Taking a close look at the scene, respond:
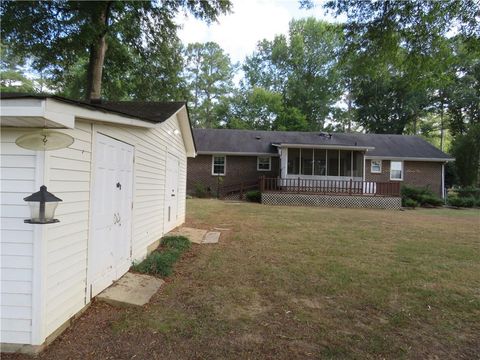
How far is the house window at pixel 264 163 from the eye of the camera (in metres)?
23.1

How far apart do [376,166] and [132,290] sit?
22274 millimetres

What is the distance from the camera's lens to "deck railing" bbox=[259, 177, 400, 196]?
18984 millimetres

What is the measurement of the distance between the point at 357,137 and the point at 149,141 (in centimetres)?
2212

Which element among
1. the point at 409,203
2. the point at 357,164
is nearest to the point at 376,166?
the point at 357,164

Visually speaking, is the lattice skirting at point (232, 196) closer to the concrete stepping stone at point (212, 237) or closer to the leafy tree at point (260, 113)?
the concrete stepping stone at point (212, 237)

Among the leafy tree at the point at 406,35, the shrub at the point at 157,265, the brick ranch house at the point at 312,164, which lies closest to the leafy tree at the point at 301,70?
the brick ranch house at the point at 312,164

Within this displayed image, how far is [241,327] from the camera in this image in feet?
12.7

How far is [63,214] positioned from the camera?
3539mm

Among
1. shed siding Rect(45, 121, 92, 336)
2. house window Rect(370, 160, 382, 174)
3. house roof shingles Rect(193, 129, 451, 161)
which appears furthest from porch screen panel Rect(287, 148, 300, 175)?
shed siding Rect(45, 121, 92, 336)

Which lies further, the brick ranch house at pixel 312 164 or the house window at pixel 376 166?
the house window at pixel 376 166

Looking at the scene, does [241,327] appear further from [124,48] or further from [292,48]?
[292,48]

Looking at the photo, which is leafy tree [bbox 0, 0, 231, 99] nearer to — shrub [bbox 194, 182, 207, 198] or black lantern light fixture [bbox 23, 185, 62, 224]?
shrub [bbox 194, 182, 207, 198]

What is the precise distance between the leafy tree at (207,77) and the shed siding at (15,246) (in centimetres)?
4040

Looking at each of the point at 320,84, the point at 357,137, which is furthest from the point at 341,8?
the point at 320,84
